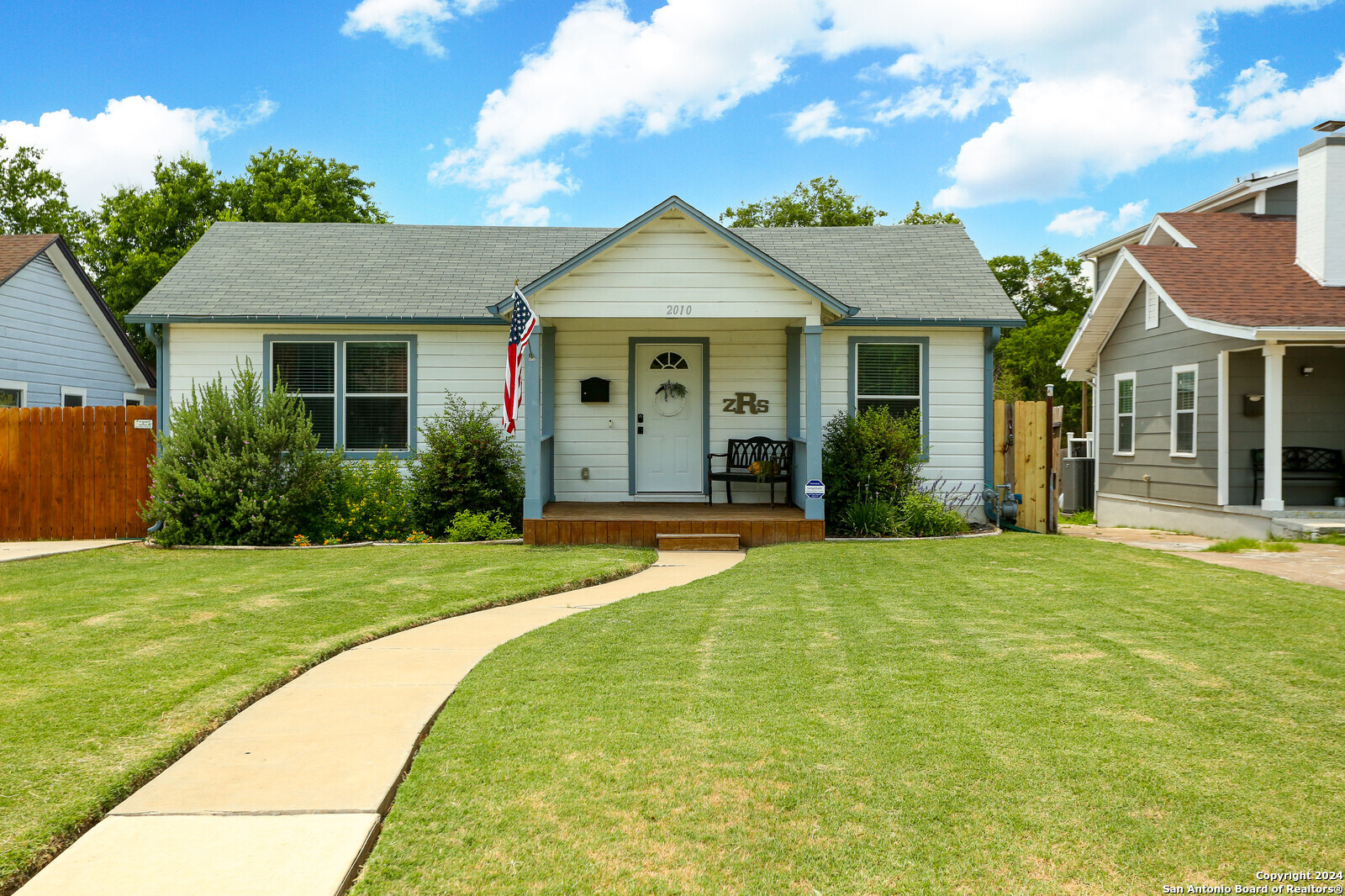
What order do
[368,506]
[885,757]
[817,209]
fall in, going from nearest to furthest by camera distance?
1. [885,757]
2. [368,506]
3. [817,209]

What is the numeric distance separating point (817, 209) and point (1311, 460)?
21.7 m

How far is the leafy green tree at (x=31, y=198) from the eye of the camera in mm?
27484

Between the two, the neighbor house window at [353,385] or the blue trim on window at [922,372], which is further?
the blue trim on window at [922,372]

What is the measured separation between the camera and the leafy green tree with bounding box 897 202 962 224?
102 feet

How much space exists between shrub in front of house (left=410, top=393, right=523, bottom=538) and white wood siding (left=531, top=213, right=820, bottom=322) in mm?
2035

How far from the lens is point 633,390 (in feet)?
40.2

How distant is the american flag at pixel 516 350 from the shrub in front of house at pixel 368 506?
2.45 meters

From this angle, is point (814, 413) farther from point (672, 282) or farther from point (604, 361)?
point (604, 361)

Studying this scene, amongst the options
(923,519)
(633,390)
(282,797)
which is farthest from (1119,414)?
(282,797)

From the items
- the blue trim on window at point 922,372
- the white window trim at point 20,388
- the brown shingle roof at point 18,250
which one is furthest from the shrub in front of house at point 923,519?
the brown shingle roof at point 18,250

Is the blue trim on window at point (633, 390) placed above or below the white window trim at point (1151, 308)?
below

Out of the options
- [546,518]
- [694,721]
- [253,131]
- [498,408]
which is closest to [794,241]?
[498,408]

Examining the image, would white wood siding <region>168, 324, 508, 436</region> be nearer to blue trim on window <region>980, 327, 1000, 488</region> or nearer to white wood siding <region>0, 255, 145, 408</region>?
white wood siding <region>0, 255, 145, 408</region>

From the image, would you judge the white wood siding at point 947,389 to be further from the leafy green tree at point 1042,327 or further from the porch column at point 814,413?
the leafy green tree at point 1042,327
